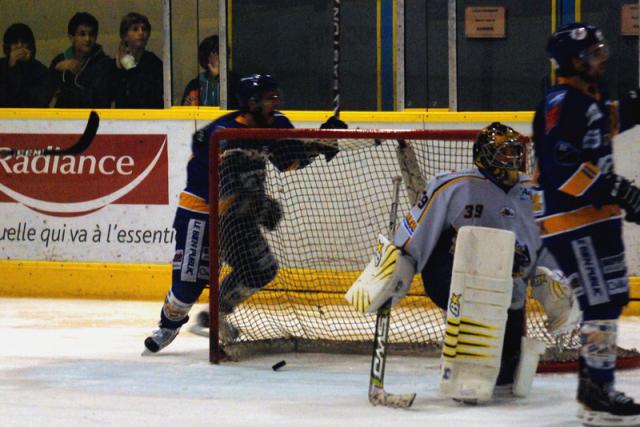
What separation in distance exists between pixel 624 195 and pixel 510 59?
3846mm

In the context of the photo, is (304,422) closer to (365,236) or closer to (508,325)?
(508,325)

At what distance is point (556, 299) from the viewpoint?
14.4ft

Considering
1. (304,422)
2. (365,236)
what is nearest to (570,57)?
(304,422)

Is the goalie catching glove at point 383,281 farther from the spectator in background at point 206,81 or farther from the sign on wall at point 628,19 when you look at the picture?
the sign on wall at point 628,19

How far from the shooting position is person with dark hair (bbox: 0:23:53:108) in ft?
23.7

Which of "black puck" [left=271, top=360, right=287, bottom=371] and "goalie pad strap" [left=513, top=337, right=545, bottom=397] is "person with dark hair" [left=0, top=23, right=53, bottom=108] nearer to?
"black puck" [left=271, top=360, right=287, bottom=371]

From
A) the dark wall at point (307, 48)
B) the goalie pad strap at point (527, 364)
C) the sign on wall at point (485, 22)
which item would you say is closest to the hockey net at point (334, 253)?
the goalie pad strap at point (527, 364)

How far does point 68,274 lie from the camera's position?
6.80 metres

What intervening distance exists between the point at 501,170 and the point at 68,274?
3.31m

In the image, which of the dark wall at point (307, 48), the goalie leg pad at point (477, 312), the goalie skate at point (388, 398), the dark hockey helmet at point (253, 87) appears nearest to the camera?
the goalie leg pad at point (477, 312)

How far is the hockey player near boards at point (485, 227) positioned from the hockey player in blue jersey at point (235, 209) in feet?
3.69

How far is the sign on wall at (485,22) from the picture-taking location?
7148mm

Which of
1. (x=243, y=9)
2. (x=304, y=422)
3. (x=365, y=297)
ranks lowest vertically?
(x=304, y=422)

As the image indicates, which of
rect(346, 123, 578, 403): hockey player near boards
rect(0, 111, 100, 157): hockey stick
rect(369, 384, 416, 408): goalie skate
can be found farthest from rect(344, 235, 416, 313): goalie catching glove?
rect(0, 111, 100, 157): hockey stick
